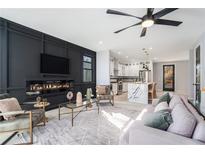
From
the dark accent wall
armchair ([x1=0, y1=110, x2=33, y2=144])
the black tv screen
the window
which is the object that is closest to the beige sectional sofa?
armchair ([x1=0, y1=110, x2=33, y2=144])

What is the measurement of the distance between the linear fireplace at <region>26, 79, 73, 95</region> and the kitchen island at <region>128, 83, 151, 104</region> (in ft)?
9.32

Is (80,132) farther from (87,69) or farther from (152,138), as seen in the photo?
(87,69)

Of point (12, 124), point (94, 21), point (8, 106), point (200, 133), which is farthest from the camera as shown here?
point (94, 21)

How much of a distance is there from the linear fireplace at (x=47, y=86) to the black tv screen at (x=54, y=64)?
371 millimetres

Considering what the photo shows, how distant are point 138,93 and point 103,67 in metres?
2.35

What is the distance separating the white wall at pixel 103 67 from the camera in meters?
6.84

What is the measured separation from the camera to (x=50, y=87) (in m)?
4.62

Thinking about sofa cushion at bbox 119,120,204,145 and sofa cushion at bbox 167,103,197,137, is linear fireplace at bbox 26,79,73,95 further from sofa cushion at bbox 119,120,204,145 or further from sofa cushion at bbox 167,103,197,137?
sofa cushion at bbox 167,103,197,137

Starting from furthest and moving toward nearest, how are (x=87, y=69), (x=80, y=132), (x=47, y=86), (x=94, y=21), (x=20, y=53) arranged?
(x=87, y=69), (x=47, y=86), (x=20, y=53), (x=94, y=21), (x=80, y=132)

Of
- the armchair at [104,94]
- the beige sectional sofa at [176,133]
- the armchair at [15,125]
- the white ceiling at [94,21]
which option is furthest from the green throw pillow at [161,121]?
the armchair at [104,94]

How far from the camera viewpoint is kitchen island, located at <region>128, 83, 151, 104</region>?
18.6 ft

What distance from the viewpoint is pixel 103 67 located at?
7.00 metres

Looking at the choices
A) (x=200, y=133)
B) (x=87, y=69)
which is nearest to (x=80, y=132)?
(x=200, y=133)
